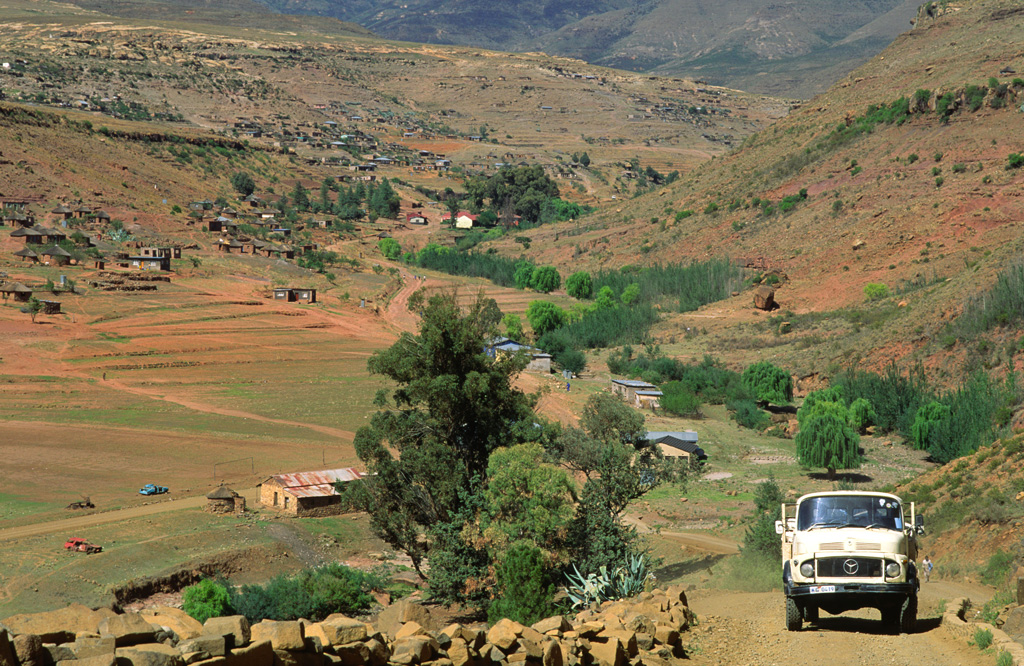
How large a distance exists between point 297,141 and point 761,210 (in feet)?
361

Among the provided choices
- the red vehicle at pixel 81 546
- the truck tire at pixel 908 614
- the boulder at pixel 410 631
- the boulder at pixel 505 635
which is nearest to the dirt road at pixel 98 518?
the red vehicle at pixel 81 546

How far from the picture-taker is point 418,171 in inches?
7352

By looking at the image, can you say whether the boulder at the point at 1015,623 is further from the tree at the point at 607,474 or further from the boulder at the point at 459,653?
the tree at the point at 607,474

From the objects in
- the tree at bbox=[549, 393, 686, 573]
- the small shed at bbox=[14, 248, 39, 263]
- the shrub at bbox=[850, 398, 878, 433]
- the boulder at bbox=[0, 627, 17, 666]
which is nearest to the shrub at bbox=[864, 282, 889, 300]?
the shrub at bbox=[850, 398, 878, 433]

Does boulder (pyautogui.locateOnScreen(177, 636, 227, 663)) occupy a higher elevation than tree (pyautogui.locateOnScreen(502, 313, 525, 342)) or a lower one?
higher

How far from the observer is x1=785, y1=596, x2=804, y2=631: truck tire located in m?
16.3

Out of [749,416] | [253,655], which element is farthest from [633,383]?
[253,655]

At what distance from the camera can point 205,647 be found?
10.3 metres

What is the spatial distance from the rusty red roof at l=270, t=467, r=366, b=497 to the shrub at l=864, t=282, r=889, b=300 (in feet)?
159

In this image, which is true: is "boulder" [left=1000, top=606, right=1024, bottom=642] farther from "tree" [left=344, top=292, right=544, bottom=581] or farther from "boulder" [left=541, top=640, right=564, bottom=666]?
"tree" [left=344, top=292, right=544, bottom=581]

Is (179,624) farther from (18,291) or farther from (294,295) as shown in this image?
(294,295)

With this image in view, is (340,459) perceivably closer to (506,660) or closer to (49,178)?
(506,660)

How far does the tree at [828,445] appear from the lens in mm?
46906

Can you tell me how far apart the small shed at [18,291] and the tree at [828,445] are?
58258 mm
